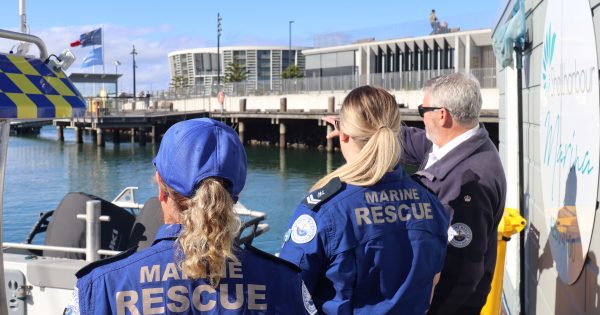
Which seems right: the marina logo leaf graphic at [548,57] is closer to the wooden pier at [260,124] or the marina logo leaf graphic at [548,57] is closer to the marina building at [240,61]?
the wooden pier at [260,124]

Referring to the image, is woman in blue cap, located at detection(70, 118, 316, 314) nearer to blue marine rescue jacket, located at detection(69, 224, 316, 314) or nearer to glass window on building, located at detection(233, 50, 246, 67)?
blue marine rescue jacket, located at detection(69, 224, 316, 314)

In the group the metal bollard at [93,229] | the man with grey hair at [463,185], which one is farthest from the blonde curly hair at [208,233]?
the metal bollard at [93,229]

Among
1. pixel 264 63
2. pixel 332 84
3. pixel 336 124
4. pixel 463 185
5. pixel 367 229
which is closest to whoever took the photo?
pixel 367 229

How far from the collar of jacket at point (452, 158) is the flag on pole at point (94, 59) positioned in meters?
36.2

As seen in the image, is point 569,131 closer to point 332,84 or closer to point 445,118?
point 445,118

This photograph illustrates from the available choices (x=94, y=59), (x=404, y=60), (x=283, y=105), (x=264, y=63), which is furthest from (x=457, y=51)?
(x=264, y=63)

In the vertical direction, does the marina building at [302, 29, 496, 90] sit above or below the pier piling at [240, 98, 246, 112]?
above

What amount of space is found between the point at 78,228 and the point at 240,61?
101 meters

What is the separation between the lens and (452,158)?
2631 millimetres

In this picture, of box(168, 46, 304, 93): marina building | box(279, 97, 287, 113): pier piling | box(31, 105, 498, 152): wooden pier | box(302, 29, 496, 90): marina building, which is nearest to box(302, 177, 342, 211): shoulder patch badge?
box(302, 29, 496, 90): marina building

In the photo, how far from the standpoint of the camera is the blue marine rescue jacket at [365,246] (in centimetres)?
197

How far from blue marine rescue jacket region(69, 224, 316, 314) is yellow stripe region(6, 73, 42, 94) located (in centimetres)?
132

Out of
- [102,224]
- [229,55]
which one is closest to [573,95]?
[102,224]

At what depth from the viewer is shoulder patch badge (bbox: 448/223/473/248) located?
250 centimetres
